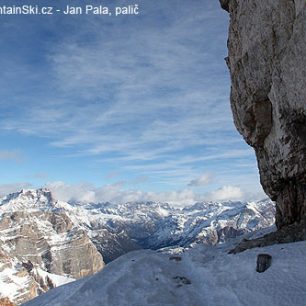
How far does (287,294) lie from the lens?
23031 millimetres

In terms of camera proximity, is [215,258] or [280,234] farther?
[280,234]

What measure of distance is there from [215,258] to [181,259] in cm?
355

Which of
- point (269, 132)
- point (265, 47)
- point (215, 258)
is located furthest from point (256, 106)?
point (215, 258)

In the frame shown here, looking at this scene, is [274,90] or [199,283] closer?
[199,283]

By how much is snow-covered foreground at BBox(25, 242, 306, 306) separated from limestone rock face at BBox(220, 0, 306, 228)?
42.9 ft

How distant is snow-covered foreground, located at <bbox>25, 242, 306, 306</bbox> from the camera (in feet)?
79.1

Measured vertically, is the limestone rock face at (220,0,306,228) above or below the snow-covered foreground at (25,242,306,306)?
above

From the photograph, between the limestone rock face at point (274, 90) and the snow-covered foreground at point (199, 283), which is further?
the limestone rock face at point (274, 90)

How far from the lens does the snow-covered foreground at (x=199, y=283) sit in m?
24.1

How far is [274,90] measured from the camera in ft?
136

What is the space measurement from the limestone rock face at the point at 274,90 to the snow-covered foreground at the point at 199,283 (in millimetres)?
13065

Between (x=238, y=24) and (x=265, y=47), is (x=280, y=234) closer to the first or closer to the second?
(x=265, y=47)

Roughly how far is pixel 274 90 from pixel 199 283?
72.2ft

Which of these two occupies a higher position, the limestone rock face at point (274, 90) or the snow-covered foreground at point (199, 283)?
the limestone rock face at point (274, 90)
